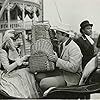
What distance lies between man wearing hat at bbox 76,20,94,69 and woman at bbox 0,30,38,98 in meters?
0.33

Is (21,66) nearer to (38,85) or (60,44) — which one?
(38,85)

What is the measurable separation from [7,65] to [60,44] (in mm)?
346

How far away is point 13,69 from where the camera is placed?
153 cm

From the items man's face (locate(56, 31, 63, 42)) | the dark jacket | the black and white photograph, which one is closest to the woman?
the black and white photograph

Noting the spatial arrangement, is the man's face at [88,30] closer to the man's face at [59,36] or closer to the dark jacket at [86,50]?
the dark jacket at [86,50]

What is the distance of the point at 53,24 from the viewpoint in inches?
59.8

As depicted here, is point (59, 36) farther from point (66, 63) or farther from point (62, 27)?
point (66, 63)

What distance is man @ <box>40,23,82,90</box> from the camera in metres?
1.46

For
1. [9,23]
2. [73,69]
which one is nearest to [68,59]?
[73,69]

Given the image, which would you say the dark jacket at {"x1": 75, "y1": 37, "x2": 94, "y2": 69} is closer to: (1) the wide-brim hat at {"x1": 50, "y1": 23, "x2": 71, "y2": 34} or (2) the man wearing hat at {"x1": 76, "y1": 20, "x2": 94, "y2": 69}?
(2) the man wearing hat at {"x1": 76, "y1": 20, "x2": 94, "y2": 69}

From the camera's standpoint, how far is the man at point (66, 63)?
1.46 m

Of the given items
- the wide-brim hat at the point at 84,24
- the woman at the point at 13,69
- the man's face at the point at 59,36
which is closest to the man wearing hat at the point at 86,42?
the wide-brim hat at the point at 84,24

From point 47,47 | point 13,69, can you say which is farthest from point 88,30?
point 13,69

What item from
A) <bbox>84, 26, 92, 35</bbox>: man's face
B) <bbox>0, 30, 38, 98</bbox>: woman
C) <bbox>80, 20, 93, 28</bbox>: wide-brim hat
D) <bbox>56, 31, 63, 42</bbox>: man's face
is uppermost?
<bbox>80, 20, 93, 28</bbox>: wide-brim hat
